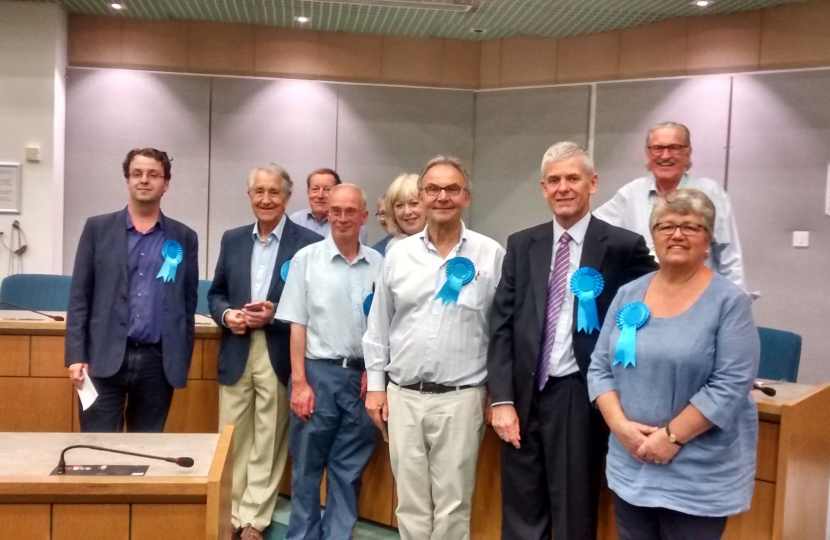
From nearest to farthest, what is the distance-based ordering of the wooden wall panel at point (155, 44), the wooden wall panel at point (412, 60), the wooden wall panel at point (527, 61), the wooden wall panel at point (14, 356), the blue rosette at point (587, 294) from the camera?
the blue rosette at point (587, 294), the wooden wall panel at point (14, 356), the wooden wall panel at point (155, 44), the wooden wall panel at point (527, 61), the wooden wall panel at point (412, 60)

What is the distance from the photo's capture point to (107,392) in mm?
2631

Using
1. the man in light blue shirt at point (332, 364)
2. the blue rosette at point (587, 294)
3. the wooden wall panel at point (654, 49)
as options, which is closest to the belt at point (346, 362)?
the man in light blue shirt at point (332, 364)

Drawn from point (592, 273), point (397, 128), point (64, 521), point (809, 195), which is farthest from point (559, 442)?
point (397, 128)

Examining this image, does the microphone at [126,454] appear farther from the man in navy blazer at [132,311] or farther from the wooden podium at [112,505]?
the man in navy blazer at [132,311]

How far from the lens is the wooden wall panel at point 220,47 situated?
5.66m

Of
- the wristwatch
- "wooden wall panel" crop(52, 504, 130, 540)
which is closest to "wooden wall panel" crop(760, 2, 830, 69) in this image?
the wristwatch

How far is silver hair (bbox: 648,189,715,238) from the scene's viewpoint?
1861 millimetres

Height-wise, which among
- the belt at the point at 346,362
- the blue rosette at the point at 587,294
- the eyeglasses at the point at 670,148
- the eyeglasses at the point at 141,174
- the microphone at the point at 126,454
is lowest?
the microphone at the point at 126,454

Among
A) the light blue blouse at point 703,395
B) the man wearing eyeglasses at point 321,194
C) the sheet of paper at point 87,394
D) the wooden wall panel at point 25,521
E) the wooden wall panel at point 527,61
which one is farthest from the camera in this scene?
the wooden wall panel at point 527,61

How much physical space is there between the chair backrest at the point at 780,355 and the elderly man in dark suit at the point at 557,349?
122 centimetres

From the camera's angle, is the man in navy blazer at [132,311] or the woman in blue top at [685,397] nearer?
the woman in blue top at [685,397]

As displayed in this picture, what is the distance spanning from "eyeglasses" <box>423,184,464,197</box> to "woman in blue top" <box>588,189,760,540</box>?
61 centimetres

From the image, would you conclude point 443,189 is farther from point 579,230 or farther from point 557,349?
point 557,349

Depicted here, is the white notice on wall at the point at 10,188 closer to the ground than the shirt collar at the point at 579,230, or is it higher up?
higher up
